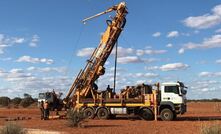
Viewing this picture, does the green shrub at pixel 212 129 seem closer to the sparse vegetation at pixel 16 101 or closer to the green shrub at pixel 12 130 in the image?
the green shrub at pixel 12 130

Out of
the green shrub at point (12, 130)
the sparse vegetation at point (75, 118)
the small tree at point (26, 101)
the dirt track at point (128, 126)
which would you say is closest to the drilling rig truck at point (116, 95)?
the dirt track at point (128, 126)

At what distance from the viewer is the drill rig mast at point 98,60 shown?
3709 centimetres

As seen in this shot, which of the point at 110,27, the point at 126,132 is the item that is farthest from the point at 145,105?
the point at 126,132

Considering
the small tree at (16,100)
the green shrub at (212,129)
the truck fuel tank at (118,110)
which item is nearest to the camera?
the green shrub at (212,129)

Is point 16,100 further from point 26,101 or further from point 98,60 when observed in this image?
point 98,60

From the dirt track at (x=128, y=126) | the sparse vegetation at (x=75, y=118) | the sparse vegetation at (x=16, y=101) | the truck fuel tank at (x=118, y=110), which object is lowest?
the dirt track at (x=128, y=126)

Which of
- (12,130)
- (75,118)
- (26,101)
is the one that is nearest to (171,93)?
(75,118)

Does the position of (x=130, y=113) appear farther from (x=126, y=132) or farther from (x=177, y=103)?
(x=126, y=132)

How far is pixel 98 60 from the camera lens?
3741 cm

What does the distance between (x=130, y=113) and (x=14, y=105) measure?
161 feet

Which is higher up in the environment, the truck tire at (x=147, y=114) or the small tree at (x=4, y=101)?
the small tree at (x=4, y=101)

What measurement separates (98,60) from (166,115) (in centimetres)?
760

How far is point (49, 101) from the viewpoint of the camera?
39188 millimetres

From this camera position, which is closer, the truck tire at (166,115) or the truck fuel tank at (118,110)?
the truck tire at (166,115)
